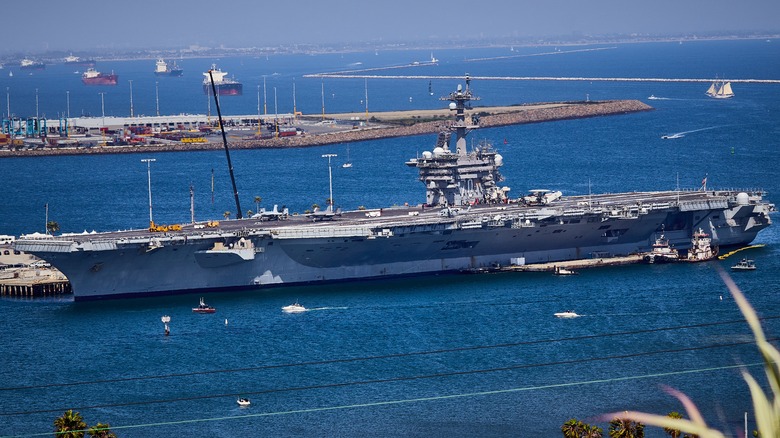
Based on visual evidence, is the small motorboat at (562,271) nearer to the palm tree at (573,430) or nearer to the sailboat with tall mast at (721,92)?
the palm tree at (573,430)

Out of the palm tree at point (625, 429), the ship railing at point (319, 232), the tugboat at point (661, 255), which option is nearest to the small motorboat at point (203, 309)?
the ship railing at point (319, 232)

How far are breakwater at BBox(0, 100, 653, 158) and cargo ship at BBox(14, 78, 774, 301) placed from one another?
3390 centimetres

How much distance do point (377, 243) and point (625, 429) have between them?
766 inches

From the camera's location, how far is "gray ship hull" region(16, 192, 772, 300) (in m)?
36.9

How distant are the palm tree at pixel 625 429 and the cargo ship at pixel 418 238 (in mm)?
Answer: 18136

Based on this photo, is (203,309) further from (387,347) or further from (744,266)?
(744,266)

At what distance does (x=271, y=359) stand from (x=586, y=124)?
6574 cm

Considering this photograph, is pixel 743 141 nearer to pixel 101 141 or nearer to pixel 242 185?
pixel 242 185

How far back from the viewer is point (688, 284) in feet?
125

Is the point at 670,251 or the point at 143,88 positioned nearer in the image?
the point at 670,251

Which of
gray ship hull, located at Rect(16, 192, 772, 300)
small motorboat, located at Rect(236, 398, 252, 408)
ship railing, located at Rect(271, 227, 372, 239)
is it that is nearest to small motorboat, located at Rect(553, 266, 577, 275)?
gray ship hull, located at Rect(16, 192, 772, 300)

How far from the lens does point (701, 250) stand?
41656 mm

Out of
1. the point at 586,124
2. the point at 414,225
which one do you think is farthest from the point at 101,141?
the point at 414,225

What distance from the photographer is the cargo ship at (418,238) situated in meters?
37.0
